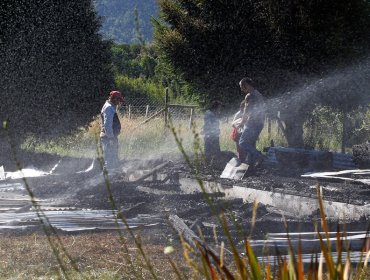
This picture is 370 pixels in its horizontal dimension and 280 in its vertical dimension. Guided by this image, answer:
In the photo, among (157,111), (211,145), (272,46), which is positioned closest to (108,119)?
(211,145)

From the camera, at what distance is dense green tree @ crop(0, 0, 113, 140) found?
18359 millimetres

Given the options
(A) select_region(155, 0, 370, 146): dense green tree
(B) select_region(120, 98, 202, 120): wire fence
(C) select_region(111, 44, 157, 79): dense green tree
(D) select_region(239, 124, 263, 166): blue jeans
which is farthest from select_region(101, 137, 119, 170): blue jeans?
(B) select_region(120, 98, 202, 120): wire fence

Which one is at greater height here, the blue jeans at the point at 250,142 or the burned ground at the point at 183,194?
the blue jeans at the point at 250,142

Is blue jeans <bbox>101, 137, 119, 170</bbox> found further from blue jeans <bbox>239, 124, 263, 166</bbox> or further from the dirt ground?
blue jeans <bbox>239, 124, 263, 166</bbox>

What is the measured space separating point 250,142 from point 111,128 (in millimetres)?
2751

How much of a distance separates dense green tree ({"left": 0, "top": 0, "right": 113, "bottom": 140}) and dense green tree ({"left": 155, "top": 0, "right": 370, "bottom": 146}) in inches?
81.5

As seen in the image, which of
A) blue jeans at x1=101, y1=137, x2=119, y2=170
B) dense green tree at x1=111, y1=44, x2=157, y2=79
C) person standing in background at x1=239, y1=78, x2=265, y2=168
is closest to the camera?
dense green tree at x1=111, y1=44, x2=157, y2=79

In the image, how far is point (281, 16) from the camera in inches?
684

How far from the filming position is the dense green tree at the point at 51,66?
18.4 meters

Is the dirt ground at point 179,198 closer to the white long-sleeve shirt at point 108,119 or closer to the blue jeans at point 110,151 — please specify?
the blue jeans at point 110,151

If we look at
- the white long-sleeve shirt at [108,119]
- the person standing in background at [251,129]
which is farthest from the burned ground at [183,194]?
the white long-sleeve shirt at [108,119]

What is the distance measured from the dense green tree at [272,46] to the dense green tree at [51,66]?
2069 mm

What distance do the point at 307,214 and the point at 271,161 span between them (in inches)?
253

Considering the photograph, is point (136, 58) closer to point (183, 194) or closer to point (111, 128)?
point (183, 194)
